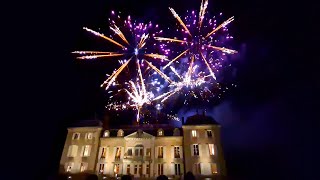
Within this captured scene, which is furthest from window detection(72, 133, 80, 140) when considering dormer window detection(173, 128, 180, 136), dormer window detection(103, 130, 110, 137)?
dormer window detection(173, 128, 180, 136)

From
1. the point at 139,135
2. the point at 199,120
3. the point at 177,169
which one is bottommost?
the point at 177,169

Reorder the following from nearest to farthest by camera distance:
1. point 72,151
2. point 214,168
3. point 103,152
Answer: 1. point 214,168
2. point 103,152
3. point 72,151

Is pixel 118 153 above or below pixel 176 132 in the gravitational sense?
below

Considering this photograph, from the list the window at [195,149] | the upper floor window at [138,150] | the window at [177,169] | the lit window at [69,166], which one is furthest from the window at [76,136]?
the window at [195,149]

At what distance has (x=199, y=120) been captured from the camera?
126 feet

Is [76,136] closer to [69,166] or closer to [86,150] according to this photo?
[86,150]

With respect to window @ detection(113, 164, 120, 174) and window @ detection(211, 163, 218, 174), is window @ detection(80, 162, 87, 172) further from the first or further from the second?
window @ detection(211, 163, 218, 174)

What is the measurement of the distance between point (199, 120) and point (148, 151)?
359 inches

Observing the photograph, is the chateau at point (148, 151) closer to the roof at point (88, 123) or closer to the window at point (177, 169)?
the window at point (177, 169)

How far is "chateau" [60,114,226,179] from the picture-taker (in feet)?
116

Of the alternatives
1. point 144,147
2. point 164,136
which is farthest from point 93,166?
point 164,136

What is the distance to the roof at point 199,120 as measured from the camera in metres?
37.7

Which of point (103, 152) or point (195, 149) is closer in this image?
point (195, 149)

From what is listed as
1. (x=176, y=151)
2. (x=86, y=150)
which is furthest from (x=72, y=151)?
(x=176, y=151)
